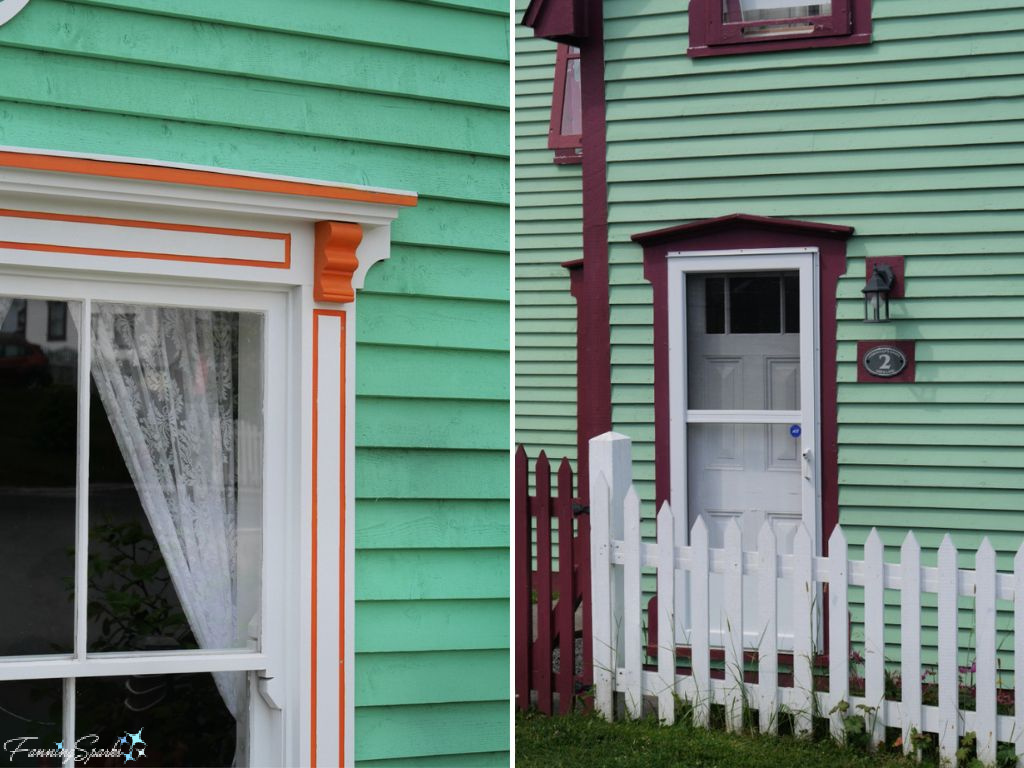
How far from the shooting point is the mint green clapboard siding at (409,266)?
163 inches

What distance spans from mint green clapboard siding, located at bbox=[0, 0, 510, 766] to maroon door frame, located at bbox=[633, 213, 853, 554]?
3199 millimetres

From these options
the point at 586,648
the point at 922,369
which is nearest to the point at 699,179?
the point at 922,369

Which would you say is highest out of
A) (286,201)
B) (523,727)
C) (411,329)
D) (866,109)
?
(866,109)

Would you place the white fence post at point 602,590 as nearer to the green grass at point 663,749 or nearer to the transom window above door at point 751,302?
the green grass at point 663,749

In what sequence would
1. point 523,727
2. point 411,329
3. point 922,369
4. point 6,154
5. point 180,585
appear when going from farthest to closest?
point 922,369
point 523,727
point 411,329
point 180,585
point 6,154

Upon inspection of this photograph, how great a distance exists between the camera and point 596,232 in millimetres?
7801

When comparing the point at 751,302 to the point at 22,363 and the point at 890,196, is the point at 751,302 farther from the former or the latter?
the point at 22,363

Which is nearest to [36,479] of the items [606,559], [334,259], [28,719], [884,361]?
[28,719]

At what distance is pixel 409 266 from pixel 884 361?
3684 millimetres

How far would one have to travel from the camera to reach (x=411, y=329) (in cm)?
441

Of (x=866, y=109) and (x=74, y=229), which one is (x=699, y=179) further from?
(x=74, y=229)

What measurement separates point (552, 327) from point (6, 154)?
7.64m

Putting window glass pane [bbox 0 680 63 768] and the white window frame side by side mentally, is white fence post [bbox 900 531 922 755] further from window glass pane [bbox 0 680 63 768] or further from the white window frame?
window glass pane [bbox 0 680 63 768]

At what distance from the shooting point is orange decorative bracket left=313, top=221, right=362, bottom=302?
417 centimetres
